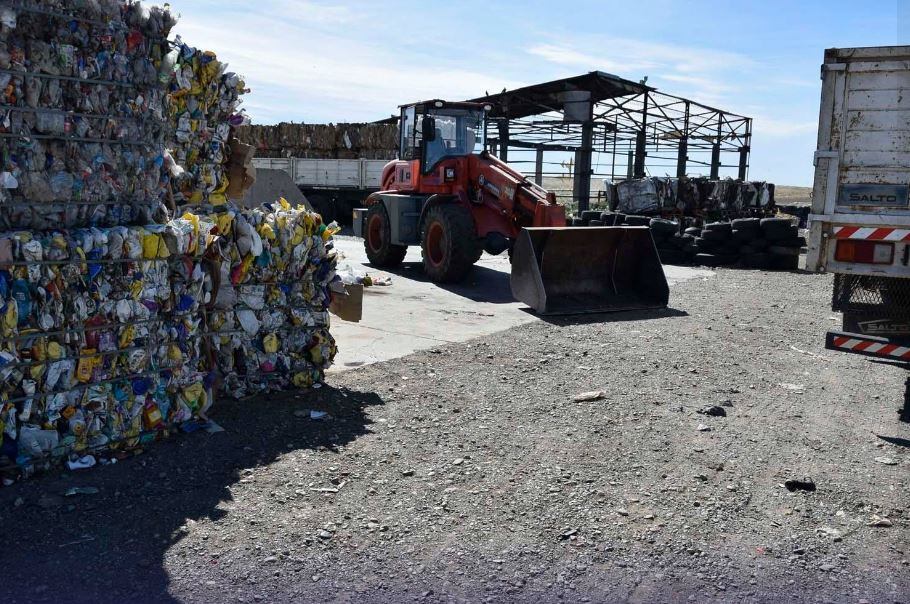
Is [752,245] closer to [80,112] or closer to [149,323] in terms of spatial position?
[149,323]

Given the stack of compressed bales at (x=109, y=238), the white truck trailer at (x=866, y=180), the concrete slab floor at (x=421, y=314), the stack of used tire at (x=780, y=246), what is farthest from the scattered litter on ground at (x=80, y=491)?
the stack of used tire at (x=780, y=246)

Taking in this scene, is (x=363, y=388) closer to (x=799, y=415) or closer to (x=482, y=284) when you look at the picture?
(x=799, y=415)

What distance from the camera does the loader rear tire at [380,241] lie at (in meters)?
14.1

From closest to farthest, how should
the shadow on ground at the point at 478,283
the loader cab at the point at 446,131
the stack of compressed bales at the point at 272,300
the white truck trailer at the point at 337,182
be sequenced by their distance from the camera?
the stack of compressed bales at the point at 272,300, the shadow on ground at the point at 478,283, the loader cab at the point at 446,131, the white truck trailer at the point at 337,182

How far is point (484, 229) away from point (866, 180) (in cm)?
707

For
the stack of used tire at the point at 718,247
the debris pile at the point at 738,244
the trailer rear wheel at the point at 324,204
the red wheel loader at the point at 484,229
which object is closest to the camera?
the red wheel loader at the point at 484,229

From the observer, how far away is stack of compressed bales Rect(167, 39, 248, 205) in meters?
5.35

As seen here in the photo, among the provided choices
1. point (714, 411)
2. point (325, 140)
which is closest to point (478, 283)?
point (714, 411)

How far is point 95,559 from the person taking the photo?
3631 mm

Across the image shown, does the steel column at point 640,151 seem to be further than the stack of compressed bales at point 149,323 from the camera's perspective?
Yes

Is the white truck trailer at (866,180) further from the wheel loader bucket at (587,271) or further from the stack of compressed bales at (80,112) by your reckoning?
A: the stack of compressed bales at (80,112)

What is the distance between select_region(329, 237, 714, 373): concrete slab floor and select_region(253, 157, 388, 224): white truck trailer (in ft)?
33.6

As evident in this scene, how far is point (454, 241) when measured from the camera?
11.9 m

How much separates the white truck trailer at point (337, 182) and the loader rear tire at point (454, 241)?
12.3 meters
